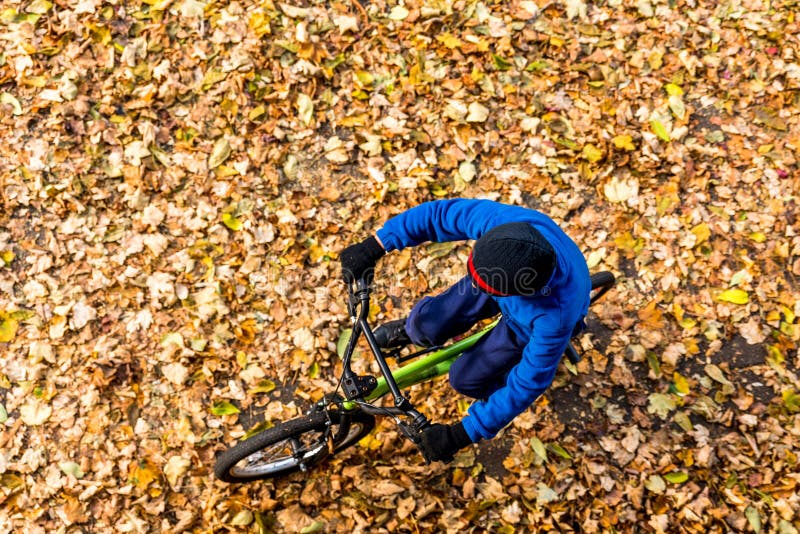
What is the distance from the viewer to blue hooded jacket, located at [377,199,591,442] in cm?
289

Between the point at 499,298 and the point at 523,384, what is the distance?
46 cm

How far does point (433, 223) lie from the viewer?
3234 mm

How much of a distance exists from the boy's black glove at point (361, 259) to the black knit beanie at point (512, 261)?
29.2 inches

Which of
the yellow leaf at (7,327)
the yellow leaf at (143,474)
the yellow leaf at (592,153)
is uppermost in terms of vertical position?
the yellow leaf at (592,153)

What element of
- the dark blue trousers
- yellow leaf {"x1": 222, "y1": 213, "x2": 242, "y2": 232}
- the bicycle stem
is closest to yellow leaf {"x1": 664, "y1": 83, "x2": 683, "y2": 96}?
the dark blue trousers

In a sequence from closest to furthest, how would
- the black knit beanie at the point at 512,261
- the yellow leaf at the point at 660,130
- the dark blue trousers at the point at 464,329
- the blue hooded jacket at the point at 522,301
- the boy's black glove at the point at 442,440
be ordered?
the black knit beanie at the point at 512,261 → the blue hooded jacket at the point at 522,301 → the boy's black glove at the point at 442,440 → the dark blue trousers at the point at 464,329 → the yellow leaf at the point at 660,130

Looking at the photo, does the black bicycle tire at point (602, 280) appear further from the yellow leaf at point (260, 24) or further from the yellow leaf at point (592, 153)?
the yellow leaf at point (260, 24)

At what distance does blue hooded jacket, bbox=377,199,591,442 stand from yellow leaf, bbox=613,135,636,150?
8.16 feet

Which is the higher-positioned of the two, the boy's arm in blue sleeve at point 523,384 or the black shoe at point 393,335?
the boy's arm in blue sleeve at point 523,384

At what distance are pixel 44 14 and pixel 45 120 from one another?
102cm

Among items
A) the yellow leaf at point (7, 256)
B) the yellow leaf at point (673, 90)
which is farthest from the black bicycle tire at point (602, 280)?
the yellow leaf at point (7, 256)

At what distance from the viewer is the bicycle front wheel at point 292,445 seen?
11.3 ft

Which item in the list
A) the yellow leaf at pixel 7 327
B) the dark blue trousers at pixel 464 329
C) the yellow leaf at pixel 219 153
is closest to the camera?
the dark blue trousers at pixel 464 329

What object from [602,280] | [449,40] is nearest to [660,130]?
[602,280]
